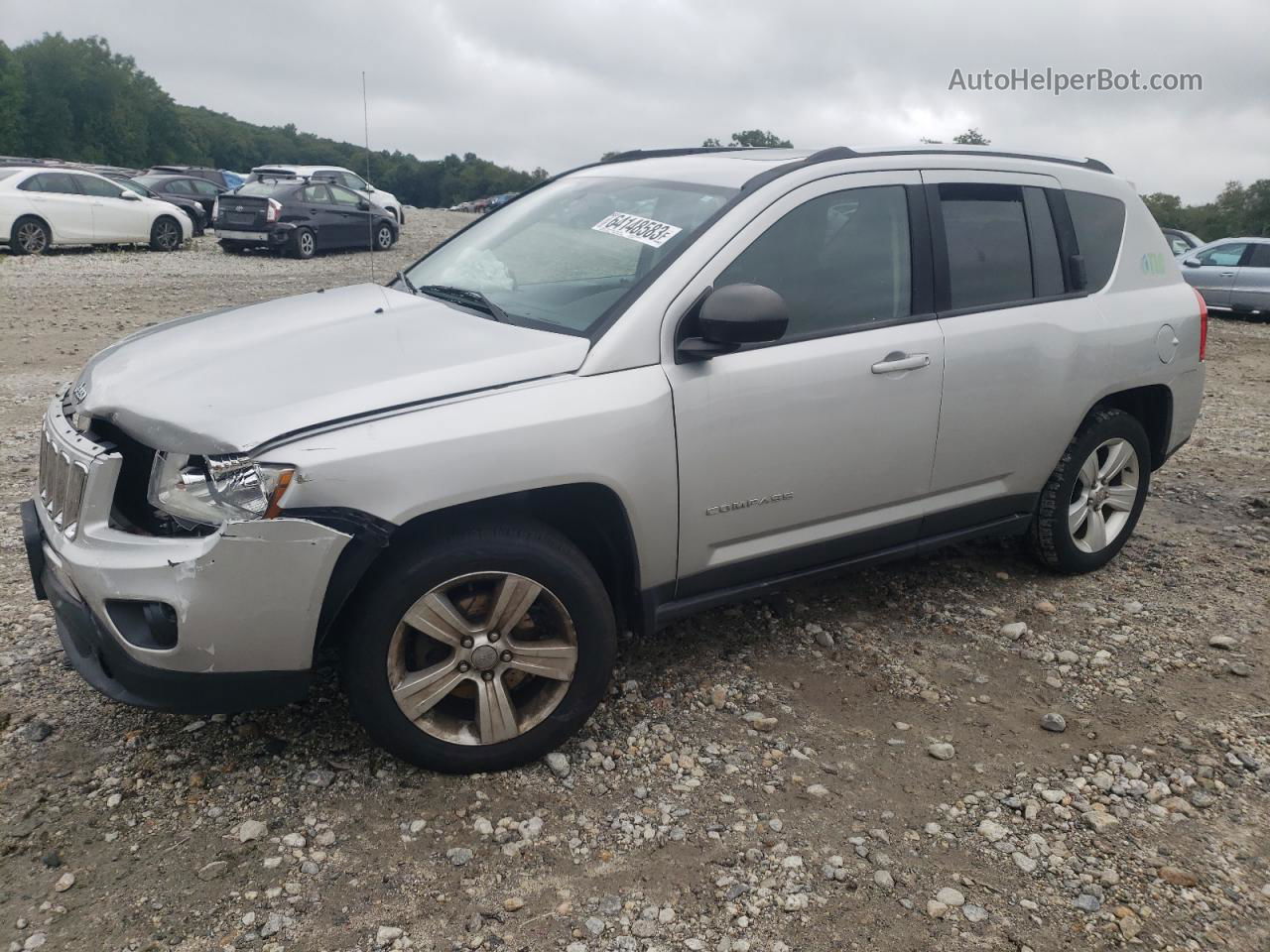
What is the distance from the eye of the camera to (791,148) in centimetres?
415

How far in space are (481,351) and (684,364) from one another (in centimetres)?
63


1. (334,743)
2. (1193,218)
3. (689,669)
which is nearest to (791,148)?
(689,669)

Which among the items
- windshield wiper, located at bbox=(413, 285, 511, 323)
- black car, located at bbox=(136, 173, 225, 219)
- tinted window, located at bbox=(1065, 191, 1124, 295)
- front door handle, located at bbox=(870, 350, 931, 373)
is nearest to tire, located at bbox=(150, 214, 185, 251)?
black car, located at bbox=(136, 173, 225, 219)

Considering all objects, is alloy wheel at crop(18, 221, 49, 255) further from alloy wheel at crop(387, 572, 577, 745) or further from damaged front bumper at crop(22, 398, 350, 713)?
alloy wheel at crop(387, 572, 577, 745)

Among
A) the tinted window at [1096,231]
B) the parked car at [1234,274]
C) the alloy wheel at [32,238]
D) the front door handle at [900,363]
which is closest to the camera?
the front door handle at [900,363]

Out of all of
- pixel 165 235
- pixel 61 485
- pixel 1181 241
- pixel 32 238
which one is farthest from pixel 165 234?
pixel 1181 241

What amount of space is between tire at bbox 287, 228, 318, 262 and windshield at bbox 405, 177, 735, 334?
52.1 ft

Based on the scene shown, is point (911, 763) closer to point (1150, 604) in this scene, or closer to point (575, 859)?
point (575, 859)

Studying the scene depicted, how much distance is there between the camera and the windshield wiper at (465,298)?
355 centimetres

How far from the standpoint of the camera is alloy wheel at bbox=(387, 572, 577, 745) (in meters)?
2.99

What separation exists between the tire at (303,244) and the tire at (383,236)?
1424mm

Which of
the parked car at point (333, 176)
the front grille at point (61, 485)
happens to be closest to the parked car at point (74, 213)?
the parked car at point (333, 176)

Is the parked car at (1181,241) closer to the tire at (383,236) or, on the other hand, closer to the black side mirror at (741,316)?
the tire at (383,236)

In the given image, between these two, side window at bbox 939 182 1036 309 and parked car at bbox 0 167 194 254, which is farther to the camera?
parked car at bbox 0 167 194 254
